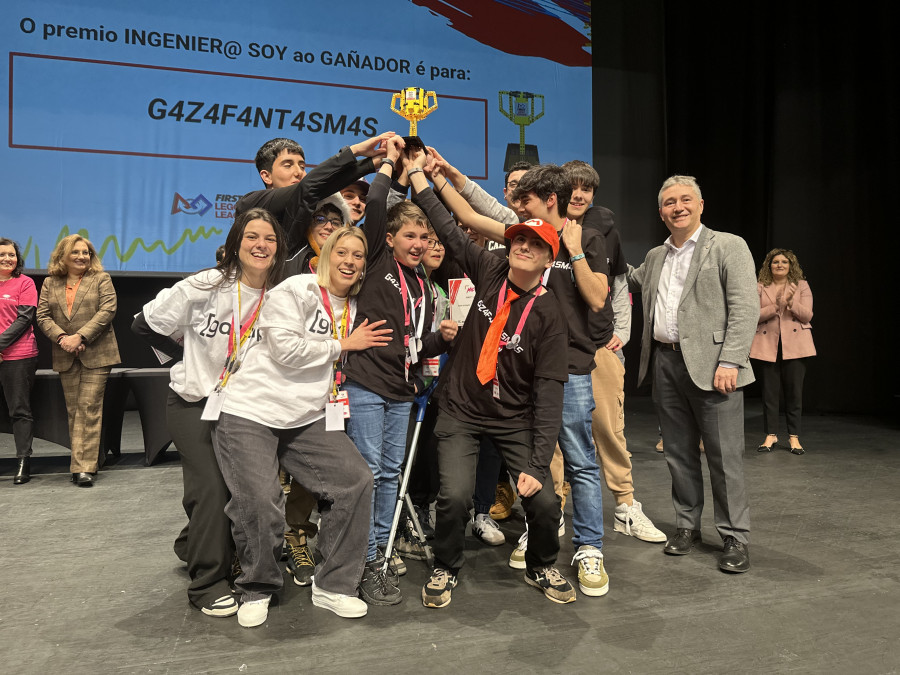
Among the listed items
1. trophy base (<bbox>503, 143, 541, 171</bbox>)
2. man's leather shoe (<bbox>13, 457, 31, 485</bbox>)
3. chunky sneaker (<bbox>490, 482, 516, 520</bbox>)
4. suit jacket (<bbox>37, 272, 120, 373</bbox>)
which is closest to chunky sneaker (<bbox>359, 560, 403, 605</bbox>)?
chunky sneaker (<bbox>490, 482, 516, 520</bbox>)

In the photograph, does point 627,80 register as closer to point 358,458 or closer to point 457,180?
point 457,180

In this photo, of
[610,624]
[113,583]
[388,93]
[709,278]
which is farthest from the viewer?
[388,93]

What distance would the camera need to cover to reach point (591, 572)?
2.60m

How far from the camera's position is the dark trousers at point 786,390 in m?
5.55

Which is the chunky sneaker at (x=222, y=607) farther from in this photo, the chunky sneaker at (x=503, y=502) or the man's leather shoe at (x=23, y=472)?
the man's leather shoe at (x=23, y=472)

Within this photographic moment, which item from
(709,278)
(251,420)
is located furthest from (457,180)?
(251,420)

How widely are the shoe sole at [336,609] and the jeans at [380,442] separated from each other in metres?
0.22

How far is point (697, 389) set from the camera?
3.00m

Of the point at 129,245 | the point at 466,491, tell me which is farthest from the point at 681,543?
the point at 129,245

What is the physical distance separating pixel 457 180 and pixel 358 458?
1.27 m

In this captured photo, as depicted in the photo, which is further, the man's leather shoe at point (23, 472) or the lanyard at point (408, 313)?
the man's leather shoe at point (23, 472)

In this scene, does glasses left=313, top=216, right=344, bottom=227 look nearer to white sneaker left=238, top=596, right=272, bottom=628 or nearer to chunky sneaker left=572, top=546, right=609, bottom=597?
white sneaker left=238, top=596, right=272, bottom=628

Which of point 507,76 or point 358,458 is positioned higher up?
point 507,76

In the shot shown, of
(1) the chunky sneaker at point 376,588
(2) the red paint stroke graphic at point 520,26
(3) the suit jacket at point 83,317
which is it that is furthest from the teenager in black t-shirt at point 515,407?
(2) the red paint stroke graphic at point 520,26
